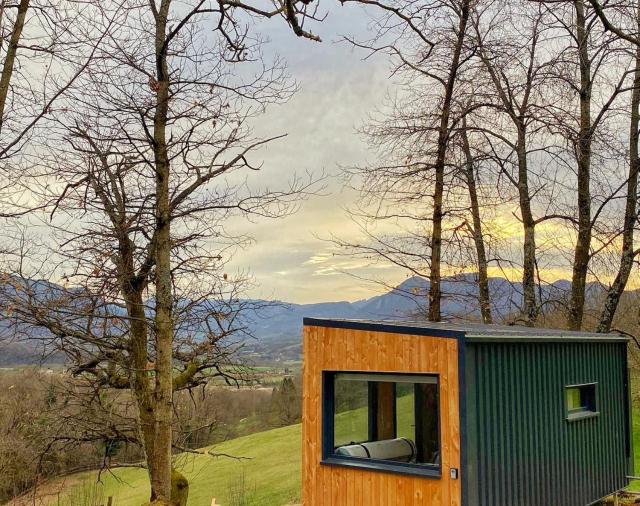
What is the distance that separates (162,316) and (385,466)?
12.4 ft

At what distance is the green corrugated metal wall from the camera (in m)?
6.16

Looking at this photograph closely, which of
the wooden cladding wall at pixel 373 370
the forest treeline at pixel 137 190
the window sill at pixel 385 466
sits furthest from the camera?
the forest treeline at pixel 137 190

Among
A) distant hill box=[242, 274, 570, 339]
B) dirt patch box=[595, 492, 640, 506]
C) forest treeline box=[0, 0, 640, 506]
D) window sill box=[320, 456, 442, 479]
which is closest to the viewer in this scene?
window sill box=[320, 456, 442, 479]

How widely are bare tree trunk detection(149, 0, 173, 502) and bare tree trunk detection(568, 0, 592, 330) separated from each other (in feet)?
30.5

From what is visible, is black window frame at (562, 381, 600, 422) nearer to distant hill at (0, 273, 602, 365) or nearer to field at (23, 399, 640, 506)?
distant hill at (0, 273, 602, 365)

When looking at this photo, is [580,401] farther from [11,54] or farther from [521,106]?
[11,54]

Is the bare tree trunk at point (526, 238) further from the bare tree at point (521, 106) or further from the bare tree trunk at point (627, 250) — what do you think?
the bare tree trunk at point (627, 250)

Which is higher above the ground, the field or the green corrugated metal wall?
the green corrugated metal wall

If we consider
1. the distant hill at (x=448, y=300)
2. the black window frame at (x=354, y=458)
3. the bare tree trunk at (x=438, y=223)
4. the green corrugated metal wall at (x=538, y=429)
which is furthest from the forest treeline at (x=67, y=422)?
the green corrugated metal wall at (x=538, y=429)

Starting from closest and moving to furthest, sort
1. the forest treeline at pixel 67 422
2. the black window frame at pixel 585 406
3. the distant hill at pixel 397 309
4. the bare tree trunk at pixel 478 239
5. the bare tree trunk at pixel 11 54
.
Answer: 1. the black window frame at pixel 585 406
2. the bare tree trunk at pixel 11 54
3. the distant hill at pixel 397 309
4. the forest treeline at pixel 67 422
5. the bare tree trunk at pixel 478 239

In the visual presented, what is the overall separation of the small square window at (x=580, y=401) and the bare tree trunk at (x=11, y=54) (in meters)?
8.04

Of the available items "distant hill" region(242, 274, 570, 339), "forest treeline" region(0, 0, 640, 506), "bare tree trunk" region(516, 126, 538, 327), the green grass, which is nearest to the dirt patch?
"distant hill" region(242, 274, 570, 339)

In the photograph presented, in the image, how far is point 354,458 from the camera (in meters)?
6.87

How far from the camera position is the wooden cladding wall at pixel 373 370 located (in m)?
6.04
